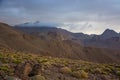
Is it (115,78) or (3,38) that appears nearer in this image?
(115,78)

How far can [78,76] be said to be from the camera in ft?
112

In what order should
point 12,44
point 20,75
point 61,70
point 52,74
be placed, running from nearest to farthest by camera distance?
point 20,75 → point 52,74 → point 61,70 → point 12,44

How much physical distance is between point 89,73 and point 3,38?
545ft

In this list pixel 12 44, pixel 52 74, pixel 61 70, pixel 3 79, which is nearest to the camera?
pixel 3 79

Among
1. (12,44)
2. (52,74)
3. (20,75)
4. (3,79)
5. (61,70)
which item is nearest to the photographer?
(3,79)

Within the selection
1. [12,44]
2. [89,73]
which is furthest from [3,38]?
[89,73]

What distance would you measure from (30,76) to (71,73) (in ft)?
26.5

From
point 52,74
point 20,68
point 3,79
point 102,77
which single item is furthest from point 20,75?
point 102,77

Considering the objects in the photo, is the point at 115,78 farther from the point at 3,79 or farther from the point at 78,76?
the point at 3,79

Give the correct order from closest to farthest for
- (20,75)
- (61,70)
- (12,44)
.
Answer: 1. (20,75)
2. (61,70)
3. (12,44)

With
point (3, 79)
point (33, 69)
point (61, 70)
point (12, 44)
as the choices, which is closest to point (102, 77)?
point (61, 70)

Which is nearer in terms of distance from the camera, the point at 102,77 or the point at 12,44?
the point at 102,77

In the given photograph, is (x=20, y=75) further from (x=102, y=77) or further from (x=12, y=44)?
(x=12, y=44)

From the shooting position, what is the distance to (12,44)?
192 meters
